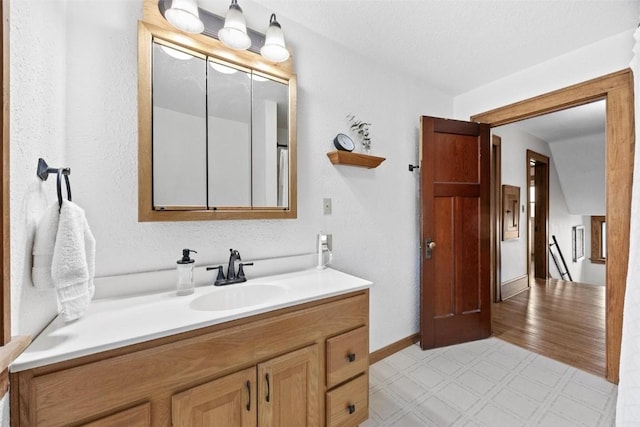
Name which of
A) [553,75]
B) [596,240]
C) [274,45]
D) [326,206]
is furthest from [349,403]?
[596,240]

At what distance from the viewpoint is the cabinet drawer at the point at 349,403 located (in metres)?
1.26

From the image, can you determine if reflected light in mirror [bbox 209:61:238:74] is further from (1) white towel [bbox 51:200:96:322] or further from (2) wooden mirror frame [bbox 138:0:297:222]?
(1) white towel [bbox 51:200:96:322]

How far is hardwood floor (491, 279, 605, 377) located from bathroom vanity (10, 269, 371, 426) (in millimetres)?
1959

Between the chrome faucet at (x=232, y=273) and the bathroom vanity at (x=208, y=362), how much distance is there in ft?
0.20

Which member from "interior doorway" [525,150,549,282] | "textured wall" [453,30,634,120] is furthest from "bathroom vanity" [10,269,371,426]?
"interior doorway" [525,150,549,282]

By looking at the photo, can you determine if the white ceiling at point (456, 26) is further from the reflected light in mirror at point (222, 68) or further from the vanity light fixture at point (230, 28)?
the reflected light in mirror at point (222, 68)

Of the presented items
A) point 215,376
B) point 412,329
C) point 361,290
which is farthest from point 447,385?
point 215,376

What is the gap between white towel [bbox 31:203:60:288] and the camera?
0.79 meters

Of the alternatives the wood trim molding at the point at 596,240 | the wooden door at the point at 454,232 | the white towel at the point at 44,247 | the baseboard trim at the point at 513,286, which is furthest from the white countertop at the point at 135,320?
the wood trim molding at the point at 596,240

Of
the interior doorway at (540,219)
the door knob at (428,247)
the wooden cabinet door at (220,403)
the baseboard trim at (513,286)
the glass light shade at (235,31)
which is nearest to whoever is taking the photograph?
the wooden cabinet door at (220,403)

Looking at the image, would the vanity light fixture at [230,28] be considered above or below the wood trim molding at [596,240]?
above

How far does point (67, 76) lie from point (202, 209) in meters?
0.76

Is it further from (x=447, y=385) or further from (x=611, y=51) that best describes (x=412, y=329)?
(x=611, y=51)

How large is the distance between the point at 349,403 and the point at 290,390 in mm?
393
